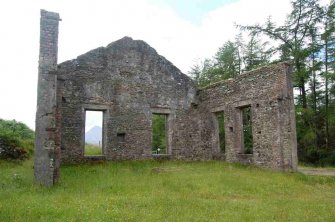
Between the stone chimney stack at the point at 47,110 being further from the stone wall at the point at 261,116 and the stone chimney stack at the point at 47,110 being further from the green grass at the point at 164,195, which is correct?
the stone wall at the point at 261,116

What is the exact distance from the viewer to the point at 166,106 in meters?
18.1

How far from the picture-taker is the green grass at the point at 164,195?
718cm

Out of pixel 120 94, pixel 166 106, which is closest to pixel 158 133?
pixel 166 106

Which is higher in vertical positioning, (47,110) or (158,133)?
(47,110)

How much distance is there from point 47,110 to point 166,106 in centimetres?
810

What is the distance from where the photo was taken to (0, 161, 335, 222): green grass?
7184 mm

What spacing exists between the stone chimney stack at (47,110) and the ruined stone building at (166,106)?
2396 millimetres

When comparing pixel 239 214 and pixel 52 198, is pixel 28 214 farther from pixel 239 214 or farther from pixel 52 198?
pixel 239 214

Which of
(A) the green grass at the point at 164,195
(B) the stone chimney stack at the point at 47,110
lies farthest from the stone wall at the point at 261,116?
(B) the stone chimney stack at the point at 47,110

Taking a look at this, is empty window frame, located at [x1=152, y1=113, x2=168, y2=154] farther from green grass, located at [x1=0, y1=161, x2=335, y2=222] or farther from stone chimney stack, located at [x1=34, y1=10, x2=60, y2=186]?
stone chimney stack, located at [x1=34, y1=10, x2=60, y2=186]

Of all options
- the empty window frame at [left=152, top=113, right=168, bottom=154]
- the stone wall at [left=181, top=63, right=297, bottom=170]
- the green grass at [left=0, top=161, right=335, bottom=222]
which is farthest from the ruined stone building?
the empty window frame at [left=152, top=113, right=168, bottom=154]

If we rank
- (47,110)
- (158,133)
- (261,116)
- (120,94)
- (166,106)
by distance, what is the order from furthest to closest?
1. (158,133)
2. (166,106)
3. (120,94)
4. (261,116)
5. (47,110)

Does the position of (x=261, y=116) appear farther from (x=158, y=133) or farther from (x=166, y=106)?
(x=158, y=133)

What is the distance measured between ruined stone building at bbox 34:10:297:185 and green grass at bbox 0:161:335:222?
152cm
